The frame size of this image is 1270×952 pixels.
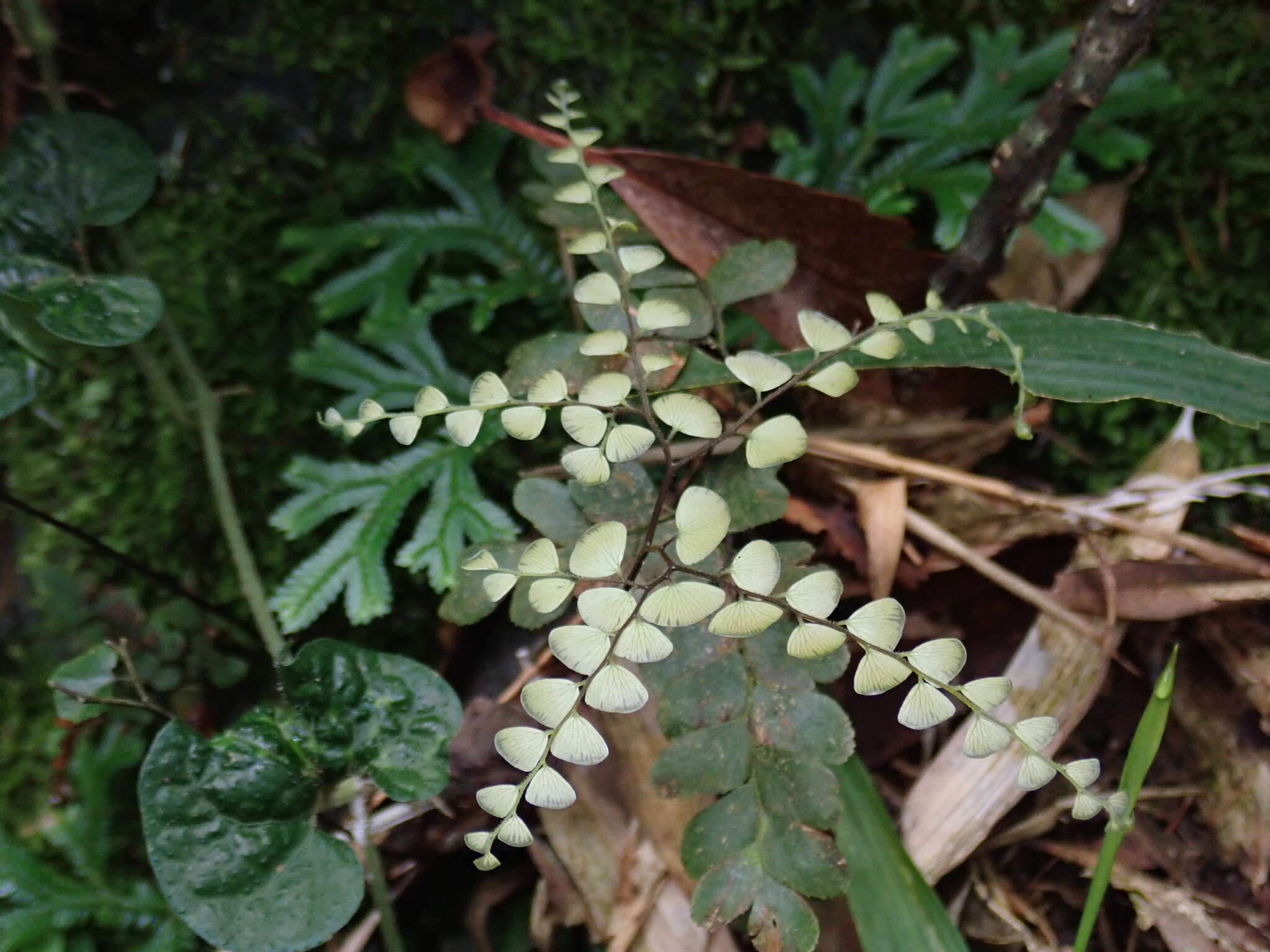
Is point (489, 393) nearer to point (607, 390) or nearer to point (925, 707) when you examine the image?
point (607, 390)

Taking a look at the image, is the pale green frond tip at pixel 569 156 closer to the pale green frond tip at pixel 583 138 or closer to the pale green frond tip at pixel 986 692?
the pale green frond tip at pixel 583 138

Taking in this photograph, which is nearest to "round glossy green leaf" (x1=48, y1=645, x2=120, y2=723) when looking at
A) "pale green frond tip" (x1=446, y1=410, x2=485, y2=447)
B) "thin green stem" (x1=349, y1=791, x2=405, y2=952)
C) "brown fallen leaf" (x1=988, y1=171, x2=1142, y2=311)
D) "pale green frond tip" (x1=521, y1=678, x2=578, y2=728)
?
"thin green stem" (x1=349, y1=791, x2=405, y2=952)

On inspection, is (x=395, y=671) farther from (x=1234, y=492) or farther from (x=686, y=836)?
(x=1234, y=492)

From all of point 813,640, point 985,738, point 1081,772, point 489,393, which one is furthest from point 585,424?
point 1081,772

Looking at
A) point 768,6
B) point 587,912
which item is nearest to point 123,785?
point 587,912

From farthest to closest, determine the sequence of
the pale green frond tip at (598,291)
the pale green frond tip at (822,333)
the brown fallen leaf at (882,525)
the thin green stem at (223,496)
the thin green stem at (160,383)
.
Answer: the thin green stem at (160,383) → the thin green stem at (223,496) → the brown fallen leaf at (882,525) → the pale green frond tip at (598,291) → the pale green frond tip at (822,333)

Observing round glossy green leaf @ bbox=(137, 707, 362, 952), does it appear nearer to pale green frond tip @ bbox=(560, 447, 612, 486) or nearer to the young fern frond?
the young fern frond

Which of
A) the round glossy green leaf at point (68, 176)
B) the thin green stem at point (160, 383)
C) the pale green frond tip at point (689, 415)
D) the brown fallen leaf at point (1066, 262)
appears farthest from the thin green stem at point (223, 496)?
the brown fallen leaf at point (1066, 262)

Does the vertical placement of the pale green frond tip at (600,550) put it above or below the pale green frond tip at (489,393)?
below
